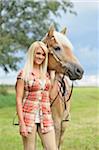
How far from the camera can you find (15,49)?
69.2 ft

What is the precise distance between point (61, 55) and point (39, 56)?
0.52m

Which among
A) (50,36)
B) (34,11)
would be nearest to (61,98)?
(50,36)

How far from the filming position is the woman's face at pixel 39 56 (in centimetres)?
407

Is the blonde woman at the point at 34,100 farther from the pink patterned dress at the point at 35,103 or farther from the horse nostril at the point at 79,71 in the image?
the horse nostril at the point at 79,71

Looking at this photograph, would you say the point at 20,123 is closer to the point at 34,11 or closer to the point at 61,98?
the point at 61,98

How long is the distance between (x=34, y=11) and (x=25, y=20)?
732mm

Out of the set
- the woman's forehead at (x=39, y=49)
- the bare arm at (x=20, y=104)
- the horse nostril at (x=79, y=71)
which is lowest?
the bare arm at (x=20, y=104)

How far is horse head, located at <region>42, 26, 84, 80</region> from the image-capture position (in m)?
4.51

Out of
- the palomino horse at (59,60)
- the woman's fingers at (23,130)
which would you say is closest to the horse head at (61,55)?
the palomino horse at (59,60)

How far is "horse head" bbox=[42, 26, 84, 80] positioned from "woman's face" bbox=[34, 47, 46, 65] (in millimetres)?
428

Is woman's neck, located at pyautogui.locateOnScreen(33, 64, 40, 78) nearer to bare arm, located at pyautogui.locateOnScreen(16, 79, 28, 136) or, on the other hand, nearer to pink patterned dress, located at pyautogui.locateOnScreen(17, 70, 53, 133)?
pink patterned dress, located at pyautogui.locateOnScreen(17, 70, 53, 133)

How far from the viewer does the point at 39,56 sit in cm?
408

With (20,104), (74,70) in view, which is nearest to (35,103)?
(20,104)

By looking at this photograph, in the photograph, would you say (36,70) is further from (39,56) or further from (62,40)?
(62,40)
